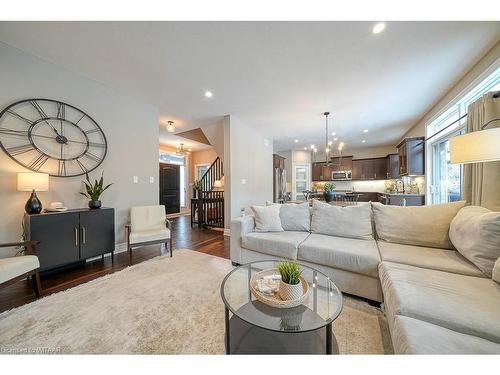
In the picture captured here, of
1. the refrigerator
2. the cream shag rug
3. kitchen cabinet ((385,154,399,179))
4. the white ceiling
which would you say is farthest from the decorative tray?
kitchen cabinet ((385,154,399,179))

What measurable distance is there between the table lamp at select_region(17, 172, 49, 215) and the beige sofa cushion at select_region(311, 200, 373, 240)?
3.41 metres

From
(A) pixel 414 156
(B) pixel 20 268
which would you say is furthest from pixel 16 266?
(A) pixel 414 156

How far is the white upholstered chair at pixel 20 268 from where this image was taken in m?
1.54

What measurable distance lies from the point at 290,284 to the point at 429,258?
4.69ft

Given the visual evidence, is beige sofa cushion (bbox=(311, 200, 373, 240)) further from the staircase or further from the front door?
the front door

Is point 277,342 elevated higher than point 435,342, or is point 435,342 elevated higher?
point 435,342

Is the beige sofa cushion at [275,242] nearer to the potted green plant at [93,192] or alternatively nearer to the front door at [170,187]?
the potted green plant at [93,192]

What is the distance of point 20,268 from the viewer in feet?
5.37

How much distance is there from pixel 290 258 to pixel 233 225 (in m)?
0.90

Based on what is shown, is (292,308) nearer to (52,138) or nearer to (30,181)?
(30,181)

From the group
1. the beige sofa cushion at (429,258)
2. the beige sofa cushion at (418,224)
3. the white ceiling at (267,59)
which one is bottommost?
the beige sofa cushion at (429,258)

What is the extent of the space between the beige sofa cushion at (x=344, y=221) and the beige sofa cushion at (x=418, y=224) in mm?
131

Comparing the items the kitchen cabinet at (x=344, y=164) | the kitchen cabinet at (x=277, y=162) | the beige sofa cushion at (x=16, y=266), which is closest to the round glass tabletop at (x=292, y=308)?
the beige sofa cushion at (x=16, y=266)

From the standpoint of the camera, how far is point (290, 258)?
2.16 metres
